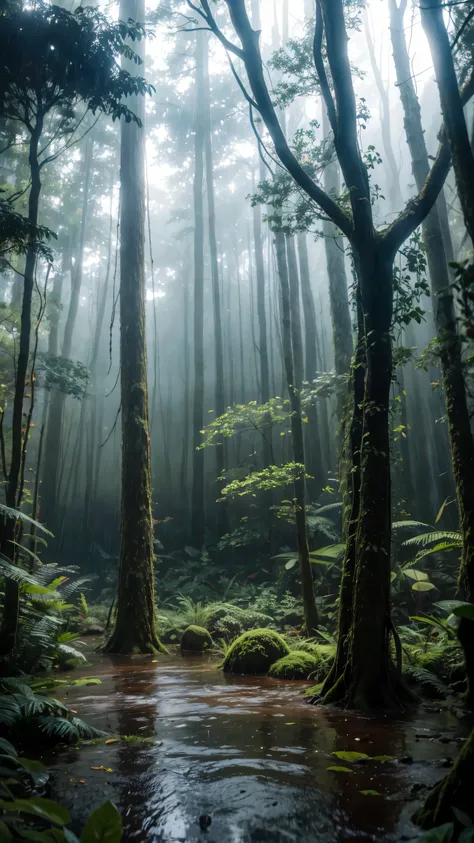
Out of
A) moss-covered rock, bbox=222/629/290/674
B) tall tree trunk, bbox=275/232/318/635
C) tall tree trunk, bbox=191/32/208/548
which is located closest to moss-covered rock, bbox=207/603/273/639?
tall tree trunk, bbox=275/232/318/635

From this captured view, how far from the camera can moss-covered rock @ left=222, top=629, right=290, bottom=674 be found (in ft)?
21.9

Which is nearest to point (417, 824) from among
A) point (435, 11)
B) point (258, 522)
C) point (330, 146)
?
point (435, 11)

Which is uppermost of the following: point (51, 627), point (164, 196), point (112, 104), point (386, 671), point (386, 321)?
point (164, 196)

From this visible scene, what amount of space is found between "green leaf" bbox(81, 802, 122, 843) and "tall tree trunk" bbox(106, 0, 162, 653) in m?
6.91

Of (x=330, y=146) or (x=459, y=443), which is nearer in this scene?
(x=459, y=443)

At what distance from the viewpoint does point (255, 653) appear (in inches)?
264

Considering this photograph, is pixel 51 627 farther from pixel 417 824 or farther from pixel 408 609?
pixel 408 609

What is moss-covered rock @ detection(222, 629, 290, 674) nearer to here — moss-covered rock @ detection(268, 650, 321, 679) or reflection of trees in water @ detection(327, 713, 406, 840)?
moss-covered rock @ detection(268, 650, 321, 679)

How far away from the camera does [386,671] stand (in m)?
4.41

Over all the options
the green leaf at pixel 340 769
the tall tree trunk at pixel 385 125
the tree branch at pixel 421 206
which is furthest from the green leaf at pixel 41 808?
the tall tree trunk at pixel 385 125

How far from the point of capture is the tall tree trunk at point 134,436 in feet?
27.3

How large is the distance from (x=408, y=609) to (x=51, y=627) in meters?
6.26

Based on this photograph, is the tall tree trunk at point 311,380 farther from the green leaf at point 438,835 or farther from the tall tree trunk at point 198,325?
the green leaf at point 438,835

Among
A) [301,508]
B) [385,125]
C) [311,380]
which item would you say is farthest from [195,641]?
[385,125]
